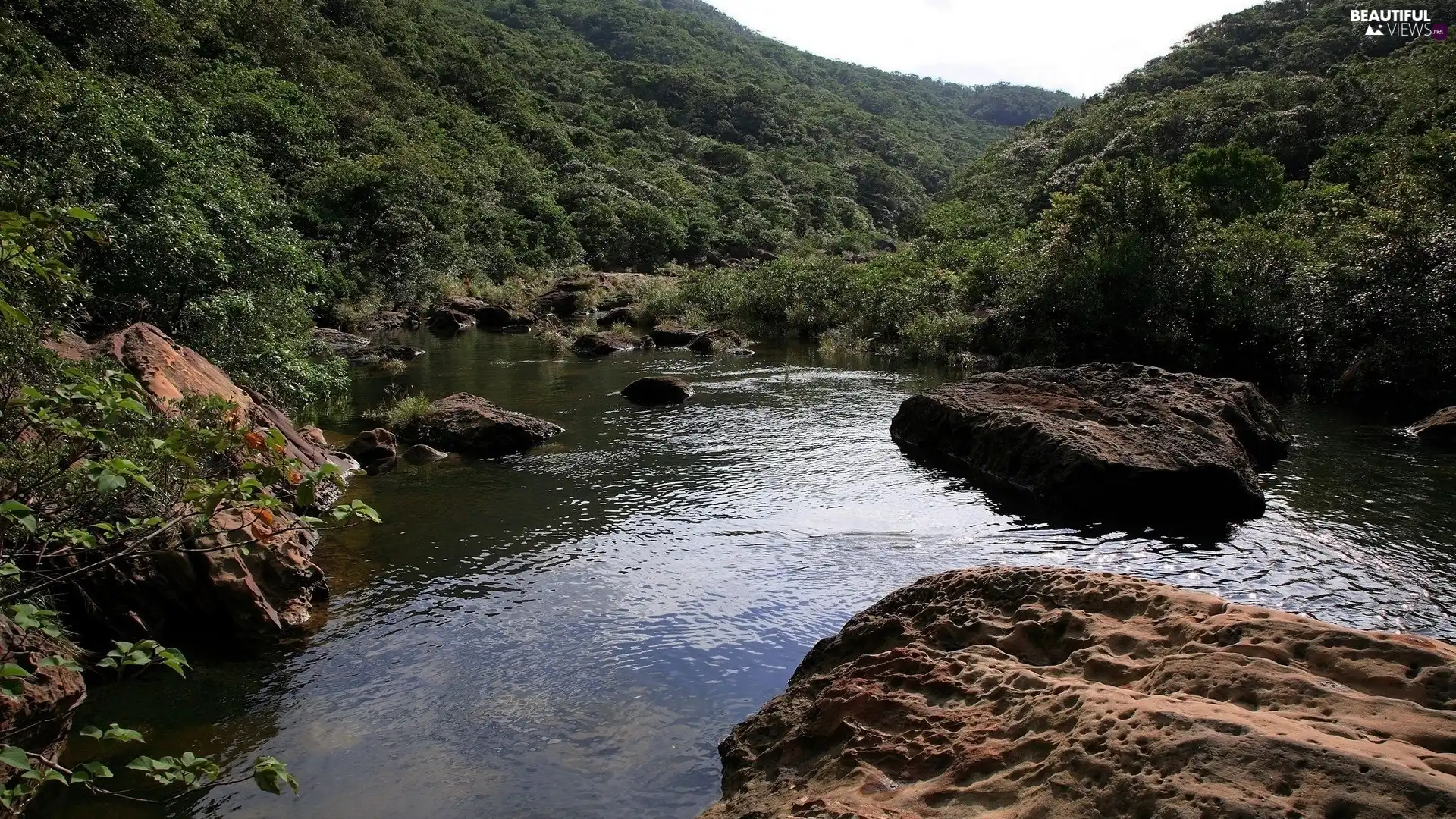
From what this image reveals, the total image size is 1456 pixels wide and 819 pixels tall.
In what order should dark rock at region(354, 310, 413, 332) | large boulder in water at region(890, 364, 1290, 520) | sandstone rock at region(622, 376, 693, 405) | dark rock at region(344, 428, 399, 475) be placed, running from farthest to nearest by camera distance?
dark rock at region(354, 310, 413, 332)
sandstone rock at region(622, 376, 693, 405)
dark rock at region(344, 428, 399, 475)
large boulder in water at region(890, 364, 1290, 520)

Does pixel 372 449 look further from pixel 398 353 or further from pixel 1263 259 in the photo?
pixel 1263 259

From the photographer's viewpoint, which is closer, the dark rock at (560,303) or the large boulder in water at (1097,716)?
the large boulder in water at (1097,716)

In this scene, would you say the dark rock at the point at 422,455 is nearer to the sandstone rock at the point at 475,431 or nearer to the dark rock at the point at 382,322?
the sandstone rock at the point at 475,431

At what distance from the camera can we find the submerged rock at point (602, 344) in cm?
3369

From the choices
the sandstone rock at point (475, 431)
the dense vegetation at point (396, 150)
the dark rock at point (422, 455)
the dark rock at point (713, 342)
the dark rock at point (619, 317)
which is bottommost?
the dark rock at point (422, 455)

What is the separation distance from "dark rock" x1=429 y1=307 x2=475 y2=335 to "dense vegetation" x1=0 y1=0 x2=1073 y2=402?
3220 millimetres

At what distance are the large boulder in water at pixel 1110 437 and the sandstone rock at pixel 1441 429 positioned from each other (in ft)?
8.15

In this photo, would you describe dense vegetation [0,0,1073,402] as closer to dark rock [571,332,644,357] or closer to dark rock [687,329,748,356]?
dark rock [571,332,644,357]

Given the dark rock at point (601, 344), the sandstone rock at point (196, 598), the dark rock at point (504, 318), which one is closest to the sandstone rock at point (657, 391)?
the dark rock at point (601, 344)

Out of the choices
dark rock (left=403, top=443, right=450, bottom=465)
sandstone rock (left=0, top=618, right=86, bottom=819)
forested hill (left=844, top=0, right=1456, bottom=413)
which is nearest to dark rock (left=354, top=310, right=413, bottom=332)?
forested hill (left=844, top=0, right=1456, bottom=413)

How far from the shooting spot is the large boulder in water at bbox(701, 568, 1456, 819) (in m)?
3.99

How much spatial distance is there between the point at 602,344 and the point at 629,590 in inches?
939

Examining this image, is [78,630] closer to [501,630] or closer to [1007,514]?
[501,630]

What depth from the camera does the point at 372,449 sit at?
1638 cm
